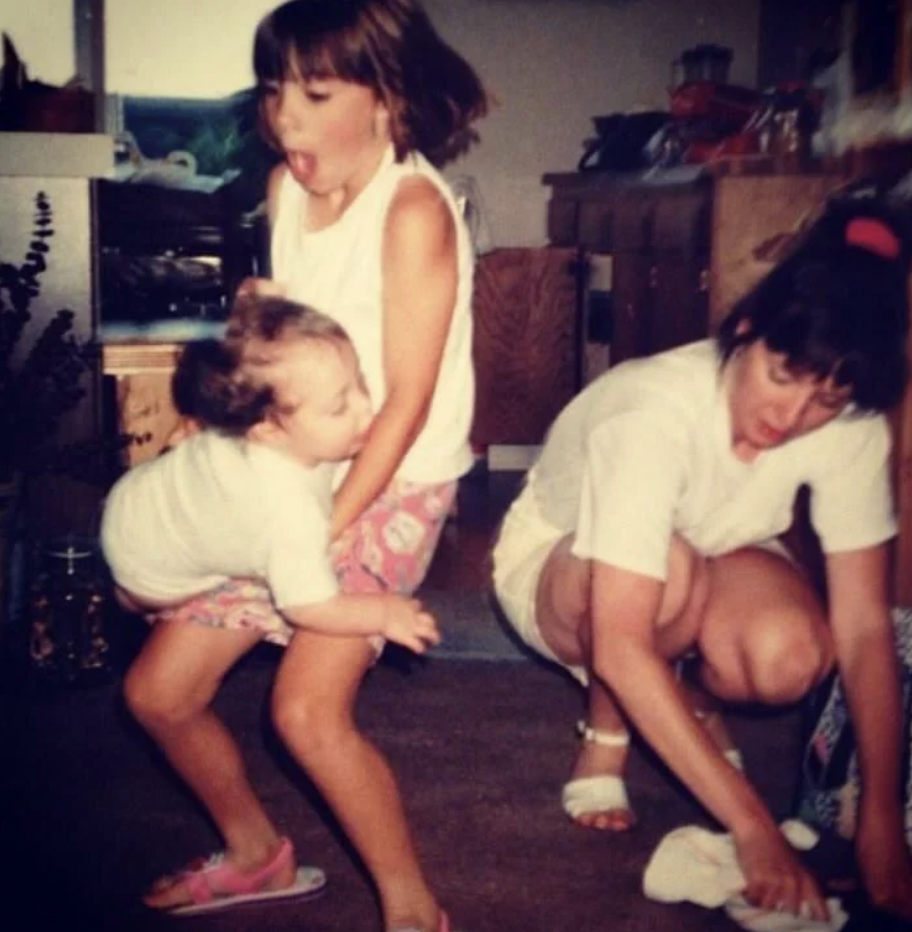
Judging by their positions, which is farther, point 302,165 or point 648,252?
point 648,252

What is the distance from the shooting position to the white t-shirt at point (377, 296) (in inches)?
51.6

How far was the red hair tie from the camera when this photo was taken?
4.10ft

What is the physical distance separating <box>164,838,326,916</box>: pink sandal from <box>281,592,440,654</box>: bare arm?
30 cm

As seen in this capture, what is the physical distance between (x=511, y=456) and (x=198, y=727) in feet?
8.09

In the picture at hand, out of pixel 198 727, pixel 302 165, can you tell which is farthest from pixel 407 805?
pixel 302 165

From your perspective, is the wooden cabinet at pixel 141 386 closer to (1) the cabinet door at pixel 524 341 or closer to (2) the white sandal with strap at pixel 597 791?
(2) the white sandal with strap at pixel 597 791

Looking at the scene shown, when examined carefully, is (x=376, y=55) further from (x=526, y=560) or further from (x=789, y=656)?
(x=789, y=656)

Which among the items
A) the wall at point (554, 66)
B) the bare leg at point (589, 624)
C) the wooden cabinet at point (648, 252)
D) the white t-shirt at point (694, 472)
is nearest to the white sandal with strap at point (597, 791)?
the bare leg at point (589, 624)

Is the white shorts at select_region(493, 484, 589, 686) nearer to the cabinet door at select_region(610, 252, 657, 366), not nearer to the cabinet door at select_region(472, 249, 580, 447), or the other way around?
the cabinet door at select_region(610, 252, 657, 366)

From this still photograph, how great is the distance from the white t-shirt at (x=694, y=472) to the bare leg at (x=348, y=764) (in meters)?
0.28

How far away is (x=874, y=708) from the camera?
1.33 metres

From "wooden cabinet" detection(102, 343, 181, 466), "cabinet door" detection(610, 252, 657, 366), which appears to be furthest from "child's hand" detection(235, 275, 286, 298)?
"cabinet door" detection(610, 252, 657, 366)

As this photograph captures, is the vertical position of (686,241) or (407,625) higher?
(686,241)

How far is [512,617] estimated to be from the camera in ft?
5.36
